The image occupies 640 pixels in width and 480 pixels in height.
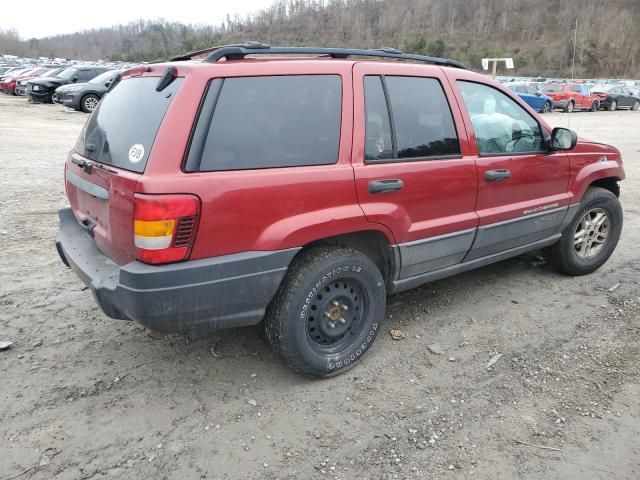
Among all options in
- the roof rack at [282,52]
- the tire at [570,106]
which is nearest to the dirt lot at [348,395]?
the roof rack at [282,52]

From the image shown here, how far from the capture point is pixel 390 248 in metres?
3.28

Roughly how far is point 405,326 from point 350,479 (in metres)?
1.57

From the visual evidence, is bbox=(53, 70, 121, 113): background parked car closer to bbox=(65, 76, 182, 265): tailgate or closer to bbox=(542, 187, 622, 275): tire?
bbox=(65, 76, 182, 265): tailgate

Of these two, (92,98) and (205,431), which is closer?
(205,431)

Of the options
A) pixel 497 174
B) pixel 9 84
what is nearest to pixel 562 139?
pixel 497 174

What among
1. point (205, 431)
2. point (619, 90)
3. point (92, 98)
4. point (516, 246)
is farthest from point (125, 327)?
point (619, 90)

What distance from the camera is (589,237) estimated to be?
4766 mm

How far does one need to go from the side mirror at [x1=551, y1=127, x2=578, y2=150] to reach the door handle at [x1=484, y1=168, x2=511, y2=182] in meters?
0.61

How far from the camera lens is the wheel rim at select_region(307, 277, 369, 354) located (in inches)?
121

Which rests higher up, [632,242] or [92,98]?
[92,98]

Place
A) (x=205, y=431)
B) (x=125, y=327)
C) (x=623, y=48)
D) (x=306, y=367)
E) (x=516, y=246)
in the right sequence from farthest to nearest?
(x=623, y=48) → (x=516, y=246) → (x=125, y=327) → (x=306, y=367) → (x=205, y=431)

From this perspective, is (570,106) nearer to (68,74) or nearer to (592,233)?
(68,74)

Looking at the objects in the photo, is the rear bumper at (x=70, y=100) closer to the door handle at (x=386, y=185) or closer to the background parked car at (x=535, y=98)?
the door handle at (x=386, y=185)

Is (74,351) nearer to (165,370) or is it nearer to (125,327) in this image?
(125,327)
